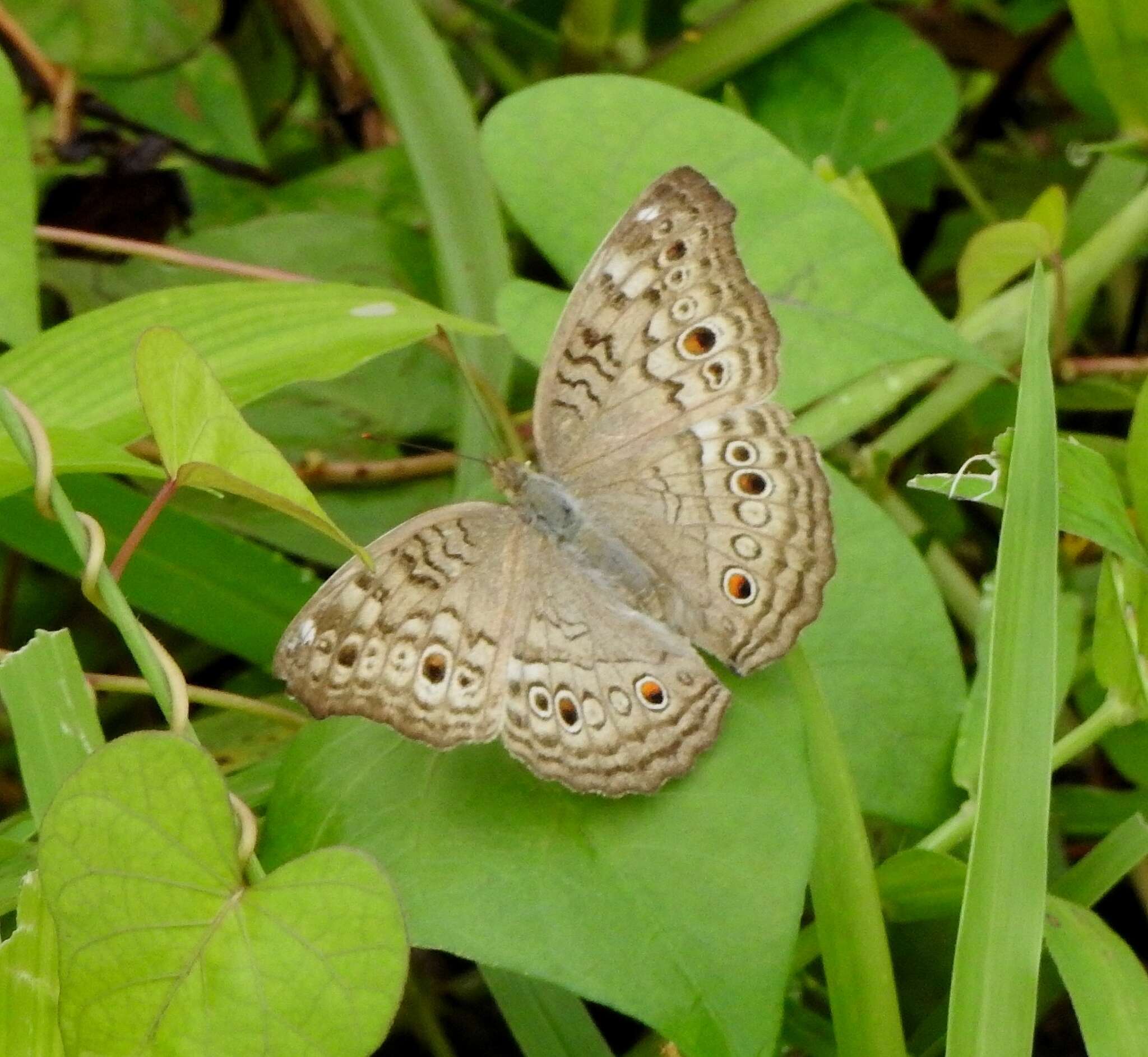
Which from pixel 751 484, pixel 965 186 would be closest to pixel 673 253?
pixel 751 484

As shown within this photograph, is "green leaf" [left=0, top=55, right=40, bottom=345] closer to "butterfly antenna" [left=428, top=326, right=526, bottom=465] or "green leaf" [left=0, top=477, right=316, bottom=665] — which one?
"green leaf" [left=0, top=477, right=316, bottom=665]

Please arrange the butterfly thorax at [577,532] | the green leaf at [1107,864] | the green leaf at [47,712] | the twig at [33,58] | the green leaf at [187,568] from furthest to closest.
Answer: the twig at [33,58]
the green leaf at [187,568]
the butterfly thorax at [577,532]
the green leaf at [1107,864]
the green leaf at [47,712]

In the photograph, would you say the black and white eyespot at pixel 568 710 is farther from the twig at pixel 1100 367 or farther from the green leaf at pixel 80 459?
the twig at pixel 1100 367

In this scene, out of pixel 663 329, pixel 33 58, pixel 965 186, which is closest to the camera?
pixel 663 329

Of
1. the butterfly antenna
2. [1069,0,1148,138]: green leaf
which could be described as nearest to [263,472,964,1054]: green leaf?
the butterfly antenna

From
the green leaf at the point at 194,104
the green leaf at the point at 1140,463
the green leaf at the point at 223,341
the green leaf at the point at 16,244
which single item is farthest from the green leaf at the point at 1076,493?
the green leaf at the point at 194,104

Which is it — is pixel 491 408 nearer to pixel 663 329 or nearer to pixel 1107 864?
pixel 663 329

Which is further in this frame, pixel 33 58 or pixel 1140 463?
pixel 33 58
